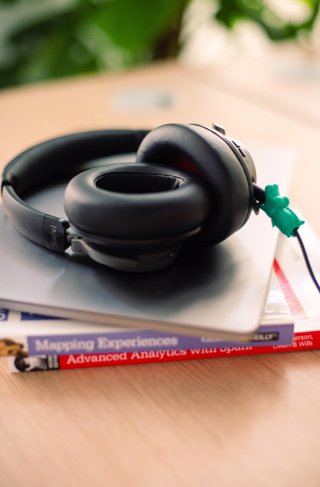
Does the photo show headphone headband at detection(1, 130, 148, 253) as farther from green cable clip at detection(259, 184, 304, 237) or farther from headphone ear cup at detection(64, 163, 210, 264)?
green cable clip at detection(259, 184, 304, 237)

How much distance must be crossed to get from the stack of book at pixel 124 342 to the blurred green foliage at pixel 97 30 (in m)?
1.20

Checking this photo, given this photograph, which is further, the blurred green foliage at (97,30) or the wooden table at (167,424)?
the blurred green foliage at (97,30)

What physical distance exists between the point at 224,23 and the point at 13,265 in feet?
4.31

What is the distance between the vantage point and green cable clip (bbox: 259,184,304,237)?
1.57ft

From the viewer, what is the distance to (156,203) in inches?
15.9

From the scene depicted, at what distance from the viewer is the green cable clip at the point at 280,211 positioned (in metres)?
0.48

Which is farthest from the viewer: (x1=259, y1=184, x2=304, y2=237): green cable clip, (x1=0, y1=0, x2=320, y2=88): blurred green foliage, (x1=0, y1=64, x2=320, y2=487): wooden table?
(x1=0, y1=0, x2=320, y2=88): blurred green foliage

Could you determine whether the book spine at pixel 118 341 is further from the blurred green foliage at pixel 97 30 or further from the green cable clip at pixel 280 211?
the blurred green foliage at pixel 97 30

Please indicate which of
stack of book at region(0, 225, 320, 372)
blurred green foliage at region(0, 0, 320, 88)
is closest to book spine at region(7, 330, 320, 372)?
stack of book at region(0, 225, 320, 372)

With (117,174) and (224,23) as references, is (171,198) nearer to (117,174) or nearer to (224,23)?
(117,174)

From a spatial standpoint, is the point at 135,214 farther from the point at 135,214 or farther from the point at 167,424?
the point at 167,424

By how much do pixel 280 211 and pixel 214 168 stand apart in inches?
3.4

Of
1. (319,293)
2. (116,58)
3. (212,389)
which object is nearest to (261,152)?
(319,293)

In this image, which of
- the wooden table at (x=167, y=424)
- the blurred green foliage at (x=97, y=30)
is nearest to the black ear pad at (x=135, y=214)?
the wooden table at (x=167, y=424)
